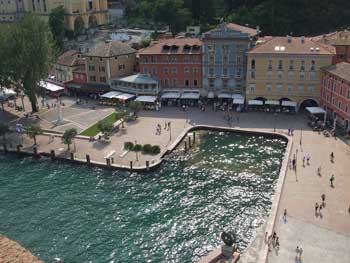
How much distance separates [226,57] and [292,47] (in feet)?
38.2

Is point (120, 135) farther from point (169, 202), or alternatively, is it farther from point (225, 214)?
point (225, 214)

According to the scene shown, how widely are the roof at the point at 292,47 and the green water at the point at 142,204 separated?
17.8 m

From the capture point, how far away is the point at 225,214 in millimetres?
46719

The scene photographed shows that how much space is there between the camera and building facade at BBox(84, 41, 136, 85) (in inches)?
3418

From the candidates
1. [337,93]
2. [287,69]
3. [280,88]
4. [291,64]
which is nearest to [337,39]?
[291,64]

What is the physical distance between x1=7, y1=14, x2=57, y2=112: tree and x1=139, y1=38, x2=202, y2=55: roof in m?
17.8

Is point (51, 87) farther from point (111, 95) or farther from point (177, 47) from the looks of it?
point (177, 47)

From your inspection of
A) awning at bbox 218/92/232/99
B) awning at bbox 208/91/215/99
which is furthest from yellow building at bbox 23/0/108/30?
awning at bbox 218/92/232/99

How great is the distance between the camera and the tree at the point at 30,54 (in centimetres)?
7512

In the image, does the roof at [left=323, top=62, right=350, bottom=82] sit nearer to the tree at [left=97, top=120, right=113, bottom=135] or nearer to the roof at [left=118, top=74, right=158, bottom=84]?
the roof at [left=118, top=74, right=158, bottom=84]

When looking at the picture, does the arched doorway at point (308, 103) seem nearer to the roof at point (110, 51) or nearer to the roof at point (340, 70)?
the roof at point (340, 70)

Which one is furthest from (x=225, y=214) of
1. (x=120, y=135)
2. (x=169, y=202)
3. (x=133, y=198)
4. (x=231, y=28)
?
(x=231, y=28)

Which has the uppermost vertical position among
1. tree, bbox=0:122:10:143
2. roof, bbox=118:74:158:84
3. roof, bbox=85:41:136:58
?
roof, bbox=85:41:136:58

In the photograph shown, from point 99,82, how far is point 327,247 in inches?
2430
